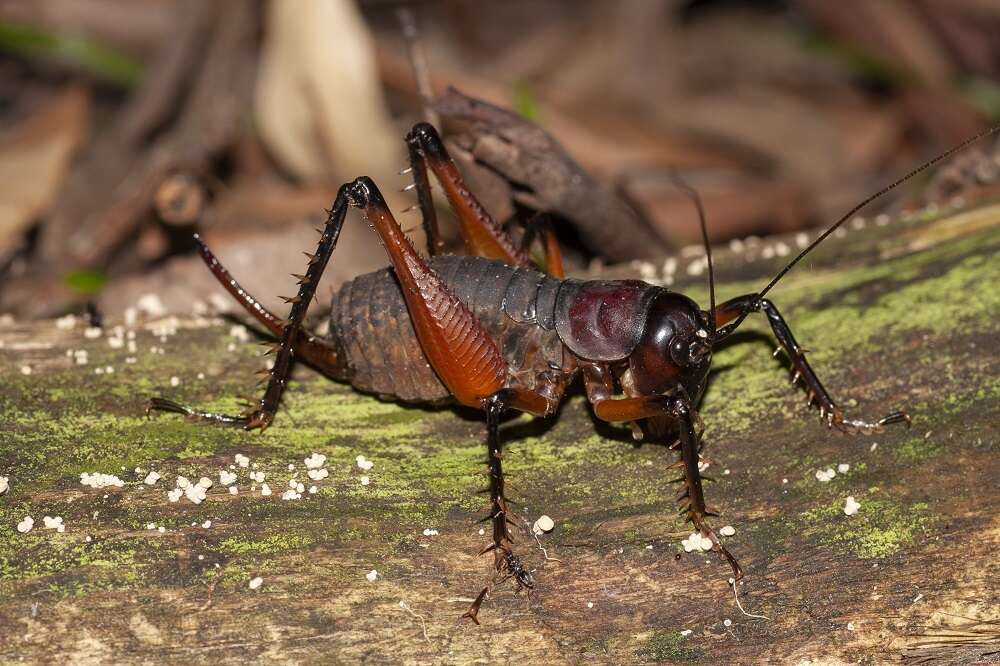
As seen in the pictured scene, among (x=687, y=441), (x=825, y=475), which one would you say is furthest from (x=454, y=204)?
(x=825, y=475)

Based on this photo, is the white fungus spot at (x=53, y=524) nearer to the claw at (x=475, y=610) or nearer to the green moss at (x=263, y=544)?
the green moss at (x=263, y=544)

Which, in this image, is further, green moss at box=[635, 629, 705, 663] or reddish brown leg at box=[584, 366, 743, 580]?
reddish brown leg at box=[584, 366, 743, 580]

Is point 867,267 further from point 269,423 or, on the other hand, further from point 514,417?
point 269,423

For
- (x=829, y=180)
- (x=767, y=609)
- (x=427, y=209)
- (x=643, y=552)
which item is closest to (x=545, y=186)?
(x=427, y=209)

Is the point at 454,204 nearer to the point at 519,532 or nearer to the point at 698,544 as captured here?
the point at 519,532

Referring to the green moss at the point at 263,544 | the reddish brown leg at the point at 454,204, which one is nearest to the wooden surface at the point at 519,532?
the green moss at the point at 263,544

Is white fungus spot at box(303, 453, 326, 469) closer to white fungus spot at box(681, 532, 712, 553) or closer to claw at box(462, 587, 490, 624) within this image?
claw at box(462, 587, 490, 624)

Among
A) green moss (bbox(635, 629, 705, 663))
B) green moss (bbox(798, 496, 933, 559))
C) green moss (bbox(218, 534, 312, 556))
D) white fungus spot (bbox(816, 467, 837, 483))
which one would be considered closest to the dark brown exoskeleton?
white fungus spot (bbox(816, 467, 837, 483))
